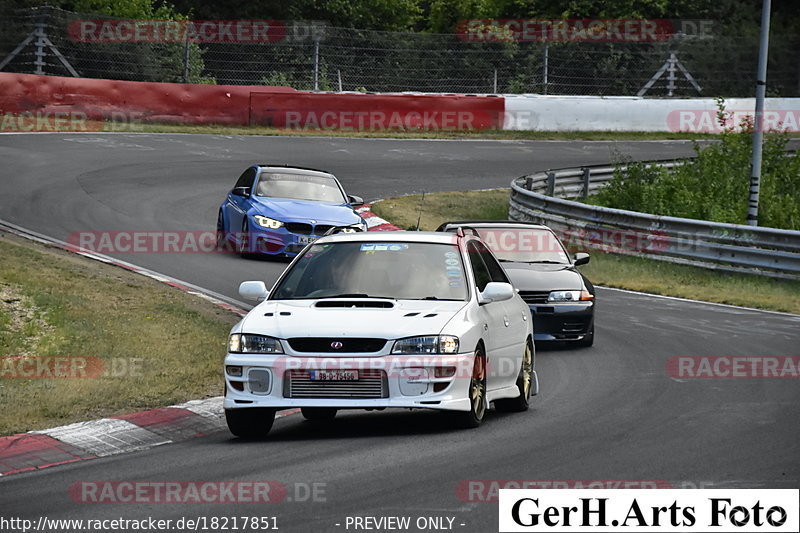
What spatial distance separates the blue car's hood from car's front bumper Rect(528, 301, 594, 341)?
6.64 metres

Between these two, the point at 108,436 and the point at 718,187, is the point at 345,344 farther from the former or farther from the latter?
the point at 718,187

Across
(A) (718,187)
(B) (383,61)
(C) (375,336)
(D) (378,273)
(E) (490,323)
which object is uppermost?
(B) (383,61)

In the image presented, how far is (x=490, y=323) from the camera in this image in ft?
34.8

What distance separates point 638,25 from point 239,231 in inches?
1400

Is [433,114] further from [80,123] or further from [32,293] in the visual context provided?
[32,293]

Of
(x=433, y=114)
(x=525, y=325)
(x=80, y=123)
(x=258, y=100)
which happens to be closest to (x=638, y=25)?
(x=433, y=114)

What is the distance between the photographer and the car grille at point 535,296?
51.1ft

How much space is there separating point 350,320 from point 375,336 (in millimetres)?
271

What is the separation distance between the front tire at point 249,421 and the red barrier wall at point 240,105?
28009 mm

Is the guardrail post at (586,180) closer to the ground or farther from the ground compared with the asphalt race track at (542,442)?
closer to the ground
